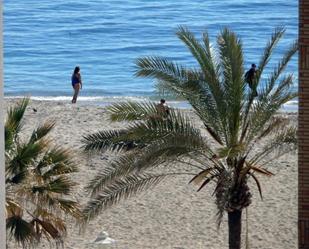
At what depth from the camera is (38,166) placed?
11758 mm

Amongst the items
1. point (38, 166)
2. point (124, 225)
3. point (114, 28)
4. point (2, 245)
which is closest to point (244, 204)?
point (38, 166)

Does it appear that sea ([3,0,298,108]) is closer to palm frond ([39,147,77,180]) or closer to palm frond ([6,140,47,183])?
palm frond ([39,147,77,180])

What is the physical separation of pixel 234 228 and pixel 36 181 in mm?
2985

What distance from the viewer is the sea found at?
134 ft

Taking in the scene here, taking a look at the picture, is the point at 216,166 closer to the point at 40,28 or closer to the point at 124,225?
the point at 124,225

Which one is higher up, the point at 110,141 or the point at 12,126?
the point at 110,141

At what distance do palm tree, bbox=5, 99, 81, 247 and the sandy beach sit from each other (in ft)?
10.6

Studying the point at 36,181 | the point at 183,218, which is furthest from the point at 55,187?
the point at 183,218

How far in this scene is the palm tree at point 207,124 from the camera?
12.4m

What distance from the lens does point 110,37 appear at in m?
54.1

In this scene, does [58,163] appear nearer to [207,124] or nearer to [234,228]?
[207,124]

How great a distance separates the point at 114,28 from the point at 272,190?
37513 millimetres

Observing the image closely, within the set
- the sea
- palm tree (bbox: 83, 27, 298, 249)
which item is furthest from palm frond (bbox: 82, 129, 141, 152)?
the sea

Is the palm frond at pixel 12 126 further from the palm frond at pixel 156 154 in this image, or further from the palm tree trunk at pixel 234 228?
the palm tree trunk at pixel 234 228
